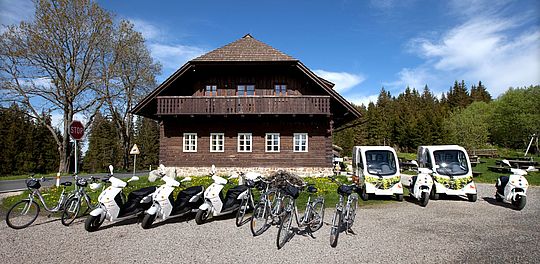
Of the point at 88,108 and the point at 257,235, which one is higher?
the point at 88,108

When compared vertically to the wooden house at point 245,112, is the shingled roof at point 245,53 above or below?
above

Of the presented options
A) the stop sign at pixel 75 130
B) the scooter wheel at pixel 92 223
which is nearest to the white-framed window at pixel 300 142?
the stop sign at pixel 75 130

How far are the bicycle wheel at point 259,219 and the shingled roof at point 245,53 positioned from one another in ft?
45.0

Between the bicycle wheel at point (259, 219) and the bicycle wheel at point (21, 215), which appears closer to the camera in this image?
the bicycle wheel at point (259, 219)

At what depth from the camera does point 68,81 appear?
26.4 m

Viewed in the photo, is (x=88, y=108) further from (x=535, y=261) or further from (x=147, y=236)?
(x=535, y=261)

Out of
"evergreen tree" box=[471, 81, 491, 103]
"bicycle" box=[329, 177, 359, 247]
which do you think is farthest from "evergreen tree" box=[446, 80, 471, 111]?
"bicycle" box=[329, 177, 359, 247]

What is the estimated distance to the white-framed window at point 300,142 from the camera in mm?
20094

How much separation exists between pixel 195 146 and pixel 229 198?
12688mm

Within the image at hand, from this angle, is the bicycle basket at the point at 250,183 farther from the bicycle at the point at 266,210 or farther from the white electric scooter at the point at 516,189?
the white electric scooter at the point at 516,189

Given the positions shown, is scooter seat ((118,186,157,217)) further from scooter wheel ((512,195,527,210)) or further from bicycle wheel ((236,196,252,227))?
scooter wheel ((512,195,527,210))

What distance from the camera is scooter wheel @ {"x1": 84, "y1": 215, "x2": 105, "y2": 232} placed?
6.78 meters

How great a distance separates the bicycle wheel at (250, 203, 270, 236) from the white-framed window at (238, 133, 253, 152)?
1331 cm

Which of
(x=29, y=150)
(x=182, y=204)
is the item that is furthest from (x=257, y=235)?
(x=29, y=150)
